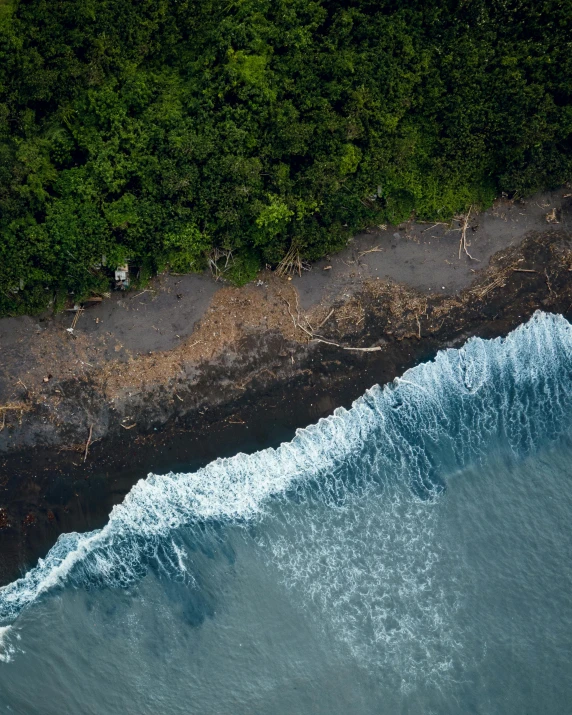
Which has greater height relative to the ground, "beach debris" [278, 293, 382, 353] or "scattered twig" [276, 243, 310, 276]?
"scattered twig" [276, 243, 310, 276]

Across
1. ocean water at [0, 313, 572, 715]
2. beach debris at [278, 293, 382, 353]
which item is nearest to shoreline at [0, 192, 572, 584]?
beach debris at [278, 293, 382, 353]

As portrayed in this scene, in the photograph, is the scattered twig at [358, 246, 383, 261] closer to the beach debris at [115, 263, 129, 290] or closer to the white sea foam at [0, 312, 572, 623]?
the white sea foam at [0, 312, 572, 623]

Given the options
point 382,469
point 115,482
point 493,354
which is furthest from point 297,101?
point 115,482

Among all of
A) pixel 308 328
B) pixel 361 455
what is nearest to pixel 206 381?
pixel 308 328

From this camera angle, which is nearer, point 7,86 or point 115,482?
point 7,86

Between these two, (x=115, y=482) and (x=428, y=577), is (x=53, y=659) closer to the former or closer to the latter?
(x=115, y=482)

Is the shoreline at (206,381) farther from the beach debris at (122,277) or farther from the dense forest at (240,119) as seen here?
the dense forest at (240,119)
